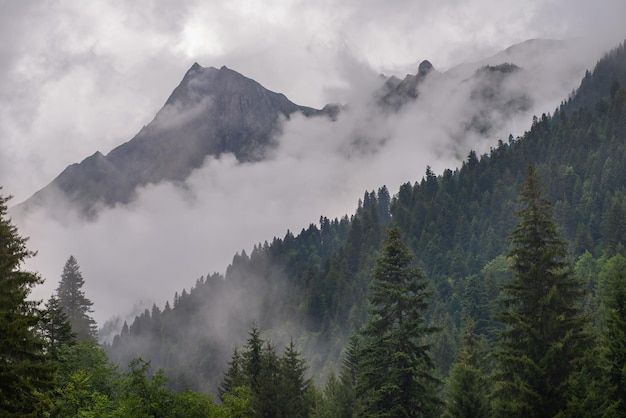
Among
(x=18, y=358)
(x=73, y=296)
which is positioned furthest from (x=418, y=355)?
(x=73, y=296)

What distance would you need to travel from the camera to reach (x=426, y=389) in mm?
29234

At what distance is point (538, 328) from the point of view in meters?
25.2

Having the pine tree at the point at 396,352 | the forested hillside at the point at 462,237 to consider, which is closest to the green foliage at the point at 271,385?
the pine tree at the point at 396,352

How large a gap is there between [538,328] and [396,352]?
719cm

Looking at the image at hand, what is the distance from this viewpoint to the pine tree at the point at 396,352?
94.2 feet

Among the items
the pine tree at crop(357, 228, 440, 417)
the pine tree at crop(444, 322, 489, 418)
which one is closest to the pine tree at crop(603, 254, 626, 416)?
the pine tree at crop(444, 322, 489, 418)

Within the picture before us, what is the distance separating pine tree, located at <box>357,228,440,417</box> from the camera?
28.7 meters

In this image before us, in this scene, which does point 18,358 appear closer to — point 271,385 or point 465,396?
point 271,385

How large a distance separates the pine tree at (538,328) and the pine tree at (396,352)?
4.61 m

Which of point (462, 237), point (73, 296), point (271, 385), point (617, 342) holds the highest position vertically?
point (462, 237)

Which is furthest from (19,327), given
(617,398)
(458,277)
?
(458,277)

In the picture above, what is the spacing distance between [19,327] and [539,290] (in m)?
21.7

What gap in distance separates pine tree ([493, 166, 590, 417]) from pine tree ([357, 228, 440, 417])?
181 inches

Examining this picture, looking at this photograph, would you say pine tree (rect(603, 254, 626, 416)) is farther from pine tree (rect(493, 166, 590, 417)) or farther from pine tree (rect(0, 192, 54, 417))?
pine tree (rect(0, 192, 54, 417))
